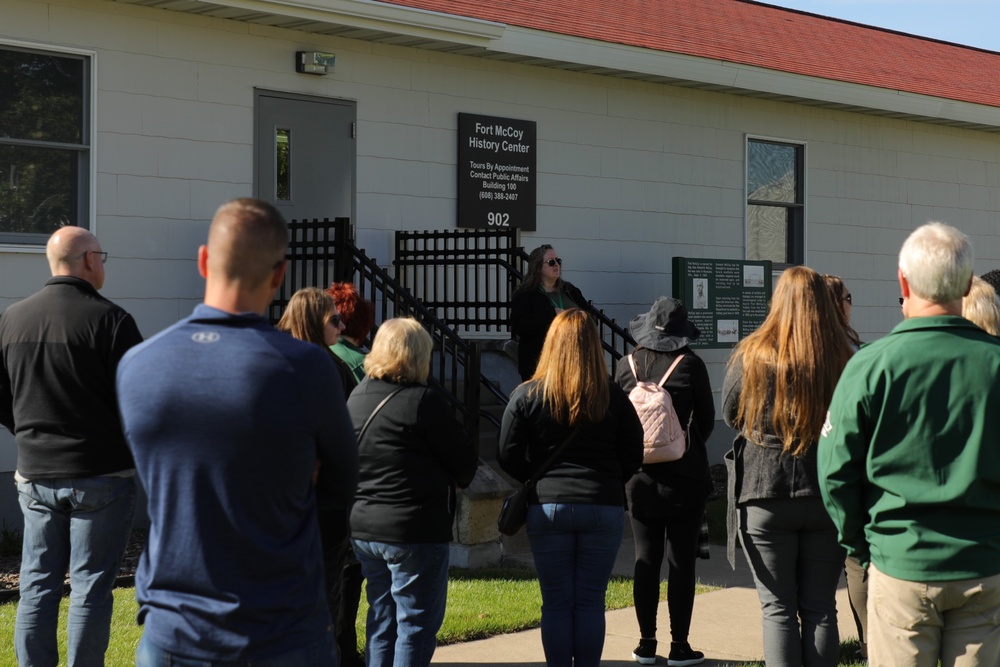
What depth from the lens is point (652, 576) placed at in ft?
21.3

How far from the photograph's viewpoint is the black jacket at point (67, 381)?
507 centimetres

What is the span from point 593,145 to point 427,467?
26.4 feet

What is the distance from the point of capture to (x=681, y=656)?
21.2 ft

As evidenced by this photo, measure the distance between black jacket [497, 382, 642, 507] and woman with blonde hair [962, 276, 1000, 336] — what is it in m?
1.54

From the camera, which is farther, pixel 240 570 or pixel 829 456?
pixel 829 456

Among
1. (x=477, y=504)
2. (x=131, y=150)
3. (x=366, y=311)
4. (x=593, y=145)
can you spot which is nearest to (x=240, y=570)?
(x=366, y=311)

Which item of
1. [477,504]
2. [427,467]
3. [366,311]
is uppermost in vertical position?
[366,311]

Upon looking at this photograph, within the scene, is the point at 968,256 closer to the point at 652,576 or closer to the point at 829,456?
the point at 829,456

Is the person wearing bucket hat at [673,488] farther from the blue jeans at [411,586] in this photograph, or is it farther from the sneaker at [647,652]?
the blue jeans at [411,586]

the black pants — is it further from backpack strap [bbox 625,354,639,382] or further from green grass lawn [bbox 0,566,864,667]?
backpack strap [bbox 625,354,639,382]

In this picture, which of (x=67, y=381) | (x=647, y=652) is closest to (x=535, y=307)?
(x=647, y=652)

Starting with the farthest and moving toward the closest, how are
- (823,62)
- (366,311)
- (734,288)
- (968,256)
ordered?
1. (823,62)
2. (734,288)
3. (366,311)
4. (968,256)

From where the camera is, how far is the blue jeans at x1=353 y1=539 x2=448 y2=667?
5.18 metres

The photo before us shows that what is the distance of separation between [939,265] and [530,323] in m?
5.98
